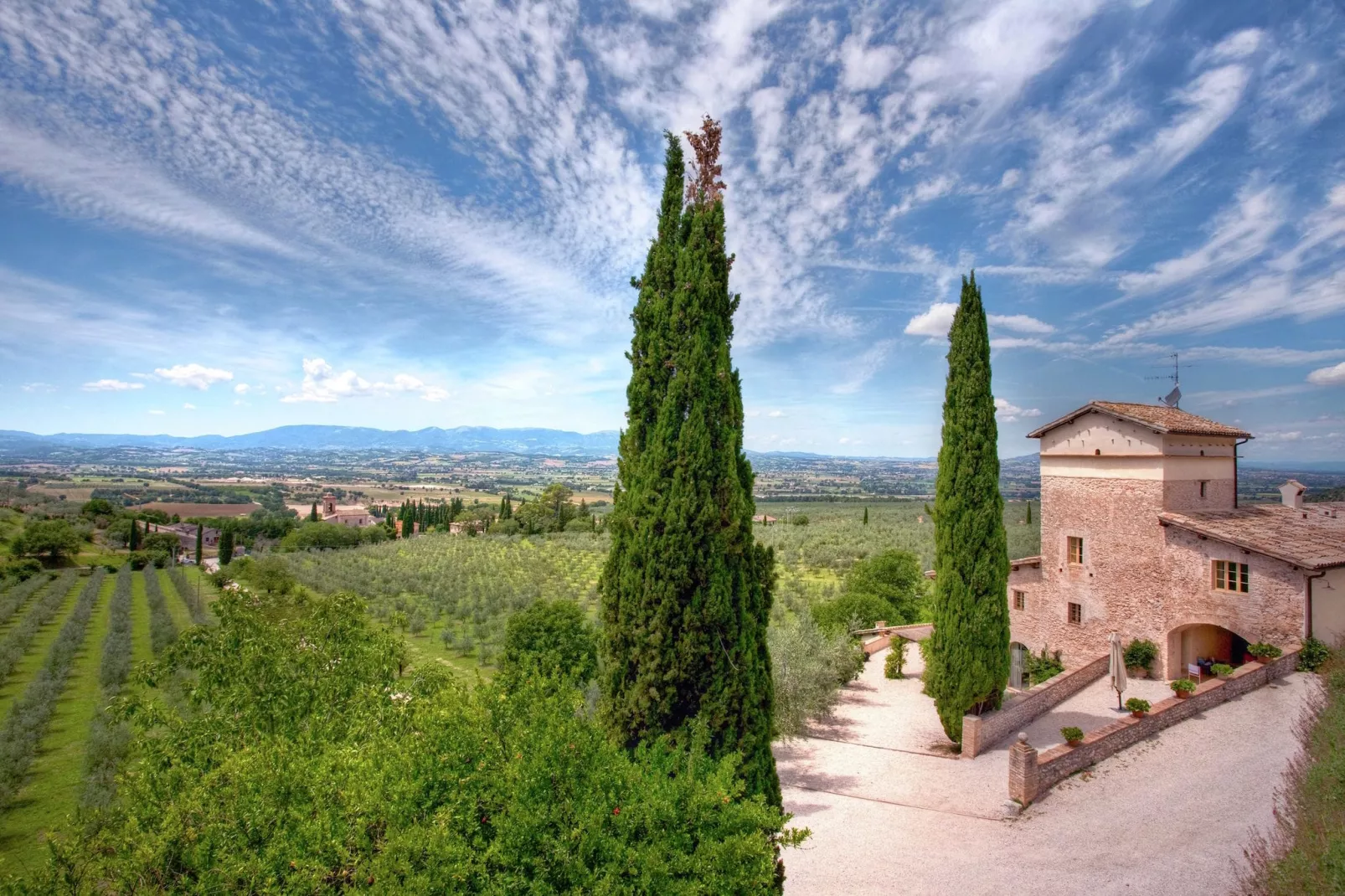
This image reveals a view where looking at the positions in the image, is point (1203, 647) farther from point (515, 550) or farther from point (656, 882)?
point (515, 550)

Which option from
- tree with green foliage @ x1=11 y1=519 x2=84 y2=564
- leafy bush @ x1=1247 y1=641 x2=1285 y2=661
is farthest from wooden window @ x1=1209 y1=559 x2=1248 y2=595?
tree with green foliage @ x1=11 y1=519 x2=84 y2=564

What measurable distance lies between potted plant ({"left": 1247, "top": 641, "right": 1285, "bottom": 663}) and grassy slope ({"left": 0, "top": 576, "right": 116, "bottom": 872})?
22213 mm

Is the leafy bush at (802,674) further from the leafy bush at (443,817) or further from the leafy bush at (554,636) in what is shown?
the leafy bush at (443,817)

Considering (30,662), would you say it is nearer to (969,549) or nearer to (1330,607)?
(969,549)

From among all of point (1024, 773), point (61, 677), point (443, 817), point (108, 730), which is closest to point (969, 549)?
point (1024, 773)

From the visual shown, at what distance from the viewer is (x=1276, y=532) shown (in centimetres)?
1573

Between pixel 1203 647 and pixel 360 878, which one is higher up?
pixel 360 878

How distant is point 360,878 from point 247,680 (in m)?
4.40

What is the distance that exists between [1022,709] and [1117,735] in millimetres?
2245

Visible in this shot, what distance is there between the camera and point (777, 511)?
105 m

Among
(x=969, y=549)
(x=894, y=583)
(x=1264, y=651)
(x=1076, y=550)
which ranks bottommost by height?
(x=894, y=583)

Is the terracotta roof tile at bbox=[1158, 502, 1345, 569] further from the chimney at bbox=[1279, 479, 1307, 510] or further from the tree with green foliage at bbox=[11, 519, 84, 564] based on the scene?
the tree with green foliage at bbox=[11, 519, 84, 564]

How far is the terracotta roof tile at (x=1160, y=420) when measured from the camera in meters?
16.2

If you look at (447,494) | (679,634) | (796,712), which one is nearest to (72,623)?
(796,712)
